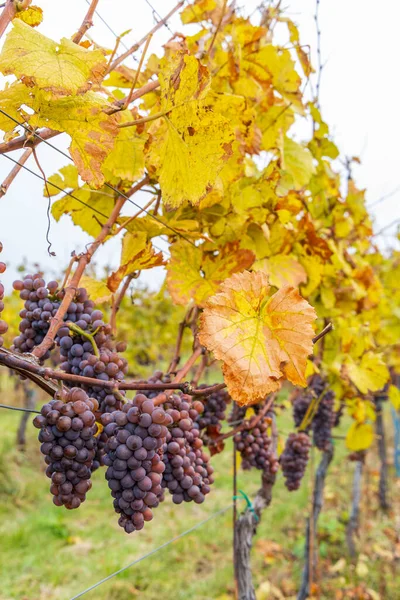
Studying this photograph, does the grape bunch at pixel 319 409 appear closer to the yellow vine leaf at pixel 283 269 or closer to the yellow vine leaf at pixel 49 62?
the yellow vine leaf at pixel 283 269

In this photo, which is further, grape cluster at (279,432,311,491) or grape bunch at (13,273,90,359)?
grape cluster at (279,432,311,491)

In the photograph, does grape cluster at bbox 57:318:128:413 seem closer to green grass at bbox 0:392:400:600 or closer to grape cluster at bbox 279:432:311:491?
grape cluster at bbox 279:432:311:491

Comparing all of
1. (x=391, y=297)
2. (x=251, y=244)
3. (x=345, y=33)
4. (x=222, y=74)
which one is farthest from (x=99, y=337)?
(x=391, y=297)

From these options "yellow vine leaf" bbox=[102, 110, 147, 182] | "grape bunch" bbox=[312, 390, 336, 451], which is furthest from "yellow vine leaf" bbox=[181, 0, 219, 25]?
"grape bunch" bbox=[312, 390, 336, 451]

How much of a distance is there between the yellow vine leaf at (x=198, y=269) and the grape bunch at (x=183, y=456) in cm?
32

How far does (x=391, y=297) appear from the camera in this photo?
445cm

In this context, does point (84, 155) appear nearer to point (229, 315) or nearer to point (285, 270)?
point (229, 315)

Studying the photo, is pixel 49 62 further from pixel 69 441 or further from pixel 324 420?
pixel 324 420

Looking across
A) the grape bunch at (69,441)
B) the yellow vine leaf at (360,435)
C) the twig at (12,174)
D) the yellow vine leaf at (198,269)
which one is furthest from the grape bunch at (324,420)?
the twig at (12,174)

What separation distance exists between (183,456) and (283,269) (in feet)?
2.21

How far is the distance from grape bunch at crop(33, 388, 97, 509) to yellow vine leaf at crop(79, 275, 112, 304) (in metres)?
0.40

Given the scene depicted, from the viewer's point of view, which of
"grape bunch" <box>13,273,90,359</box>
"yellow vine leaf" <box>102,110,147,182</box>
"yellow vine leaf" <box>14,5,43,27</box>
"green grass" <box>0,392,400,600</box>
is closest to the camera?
"yellow vine leaf" <box>14,5,43,27</box>

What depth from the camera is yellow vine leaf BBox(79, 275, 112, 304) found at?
3.54 feet

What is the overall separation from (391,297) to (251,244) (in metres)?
3.56
